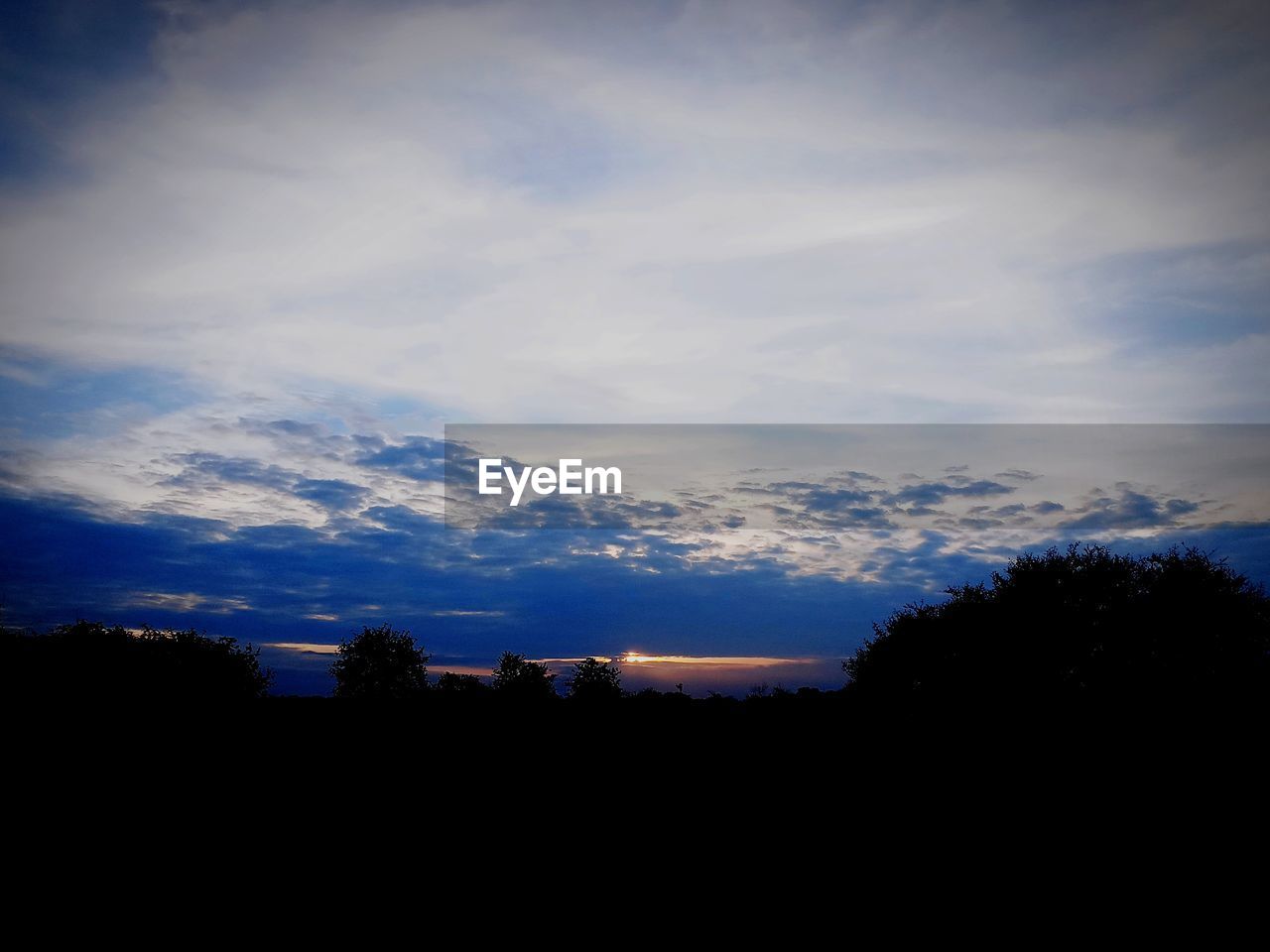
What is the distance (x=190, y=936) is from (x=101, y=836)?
4537 millimetres

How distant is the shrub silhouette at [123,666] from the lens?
977 inches

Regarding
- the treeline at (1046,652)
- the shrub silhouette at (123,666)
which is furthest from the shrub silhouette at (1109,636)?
the shrub silhouette at (123,666)

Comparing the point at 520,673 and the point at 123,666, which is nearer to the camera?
the point at 123,666

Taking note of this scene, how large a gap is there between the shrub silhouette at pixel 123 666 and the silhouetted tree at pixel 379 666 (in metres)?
13.0

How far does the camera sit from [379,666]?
2970 inches

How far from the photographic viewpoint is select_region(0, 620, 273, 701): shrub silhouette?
24.8m

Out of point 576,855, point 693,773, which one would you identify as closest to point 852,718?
point 693,773

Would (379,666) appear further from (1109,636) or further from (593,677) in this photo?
(1109,636)

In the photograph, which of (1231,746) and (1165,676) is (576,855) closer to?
(1231,746)

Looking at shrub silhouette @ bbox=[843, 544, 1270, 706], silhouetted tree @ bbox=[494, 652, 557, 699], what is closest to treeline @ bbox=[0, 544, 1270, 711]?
shrub silhouette @ bbox=[843, 544, 1270, 706]

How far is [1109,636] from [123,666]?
62748mm

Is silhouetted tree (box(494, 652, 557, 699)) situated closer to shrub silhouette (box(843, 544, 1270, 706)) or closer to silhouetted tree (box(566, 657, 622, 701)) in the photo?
silhouetted tree (box(566, 657, 622, 701))

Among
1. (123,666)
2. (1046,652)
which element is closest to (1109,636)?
(1046,652)

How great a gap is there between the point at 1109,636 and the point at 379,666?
232 ft
